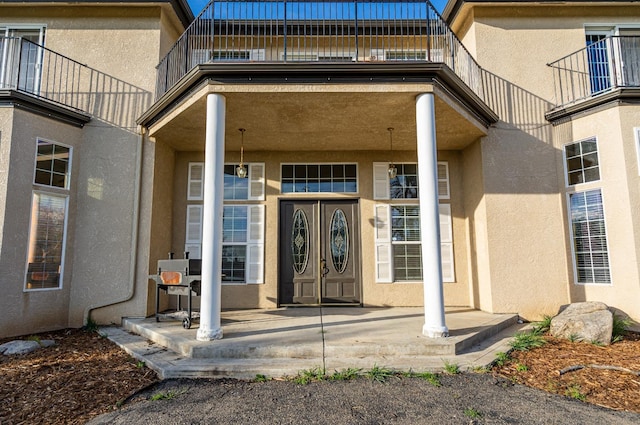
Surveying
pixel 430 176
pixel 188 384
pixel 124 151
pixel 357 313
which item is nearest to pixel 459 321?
pixel 357 313

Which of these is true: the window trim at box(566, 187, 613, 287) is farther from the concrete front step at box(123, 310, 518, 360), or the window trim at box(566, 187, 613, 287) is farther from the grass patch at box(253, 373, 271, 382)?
the grass patch at box(253, 373, 271, 382)

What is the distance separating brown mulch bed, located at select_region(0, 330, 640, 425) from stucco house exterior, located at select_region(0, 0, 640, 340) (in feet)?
4.23

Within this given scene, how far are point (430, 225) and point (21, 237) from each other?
638 centimetres

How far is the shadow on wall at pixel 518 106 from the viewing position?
6781 millimetres

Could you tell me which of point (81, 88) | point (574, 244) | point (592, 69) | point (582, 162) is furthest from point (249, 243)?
point (592, 69)

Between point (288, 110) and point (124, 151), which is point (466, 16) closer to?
point (288, 110)

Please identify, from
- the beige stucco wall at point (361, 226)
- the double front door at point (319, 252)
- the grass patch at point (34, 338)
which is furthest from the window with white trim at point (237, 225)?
the grass patch at point (34, 338)

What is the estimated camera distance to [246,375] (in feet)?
12.6

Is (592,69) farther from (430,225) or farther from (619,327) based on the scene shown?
(430,225)

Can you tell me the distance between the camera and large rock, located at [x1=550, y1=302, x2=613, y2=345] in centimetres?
507

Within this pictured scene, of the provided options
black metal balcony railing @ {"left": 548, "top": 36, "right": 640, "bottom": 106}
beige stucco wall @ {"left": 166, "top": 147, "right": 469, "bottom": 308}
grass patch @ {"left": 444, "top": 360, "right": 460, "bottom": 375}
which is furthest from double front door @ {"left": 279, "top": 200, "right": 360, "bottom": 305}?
black metal balcony railing @ {"left": 548, "top": 36, "right": 640, "bottom": 106}

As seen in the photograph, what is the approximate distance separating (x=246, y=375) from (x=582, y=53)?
8484 mm

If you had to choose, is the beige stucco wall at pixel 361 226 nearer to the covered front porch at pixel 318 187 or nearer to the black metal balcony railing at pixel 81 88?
the covered front porch at pixel 318 187

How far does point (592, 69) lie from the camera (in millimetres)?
7004
